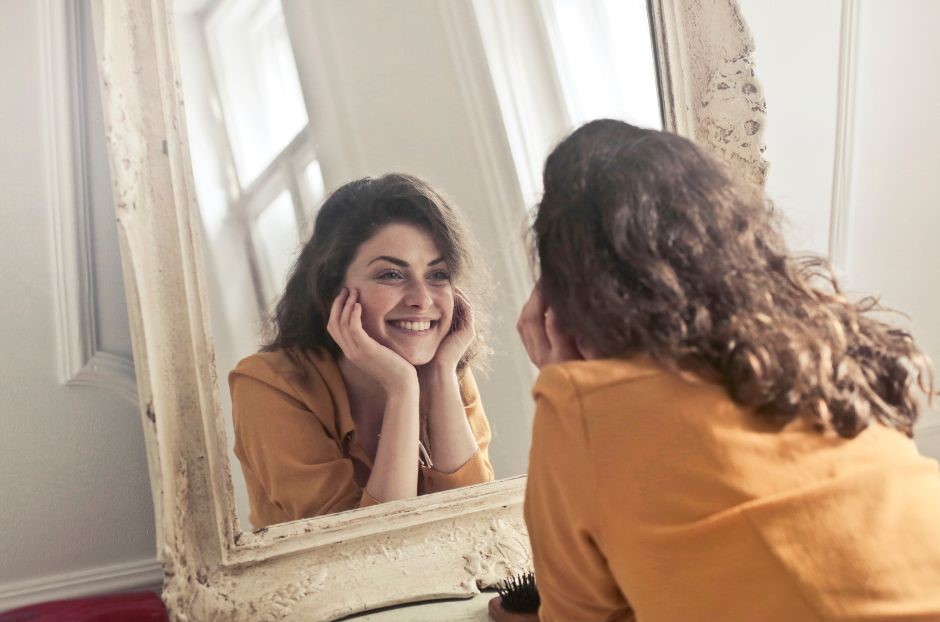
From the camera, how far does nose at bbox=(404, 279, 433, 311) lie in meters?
1.24

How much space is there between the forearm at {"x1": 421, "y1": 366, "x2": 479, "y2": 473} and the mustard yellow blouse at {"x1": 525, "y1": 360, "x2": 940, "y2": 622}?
0.44 m

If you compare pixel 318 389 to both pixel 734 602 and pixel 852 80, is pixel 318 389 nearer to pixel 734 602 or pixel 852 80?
pixel 734 602

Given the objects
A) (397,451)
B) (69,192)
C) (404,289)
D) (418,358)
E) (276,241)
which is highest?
(69,192)

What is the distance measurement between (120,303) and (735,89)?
1056 millimetres

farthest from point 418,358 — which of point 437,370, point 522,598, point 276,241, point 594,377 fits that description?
point 594,377

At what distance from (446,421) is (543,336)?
306mm

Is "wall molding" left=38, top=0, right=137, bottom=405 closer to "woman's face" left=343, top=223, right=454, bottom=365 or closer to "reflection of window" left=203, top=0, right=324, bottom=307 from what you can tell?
"reflection of window" left=203, top=0, right=324, bottom=307

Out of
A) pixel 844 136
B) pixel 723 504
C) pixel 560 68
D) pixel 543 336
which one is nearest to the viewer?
pixel 723 504

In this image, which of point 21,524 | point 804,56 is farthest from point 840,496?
point 804,56

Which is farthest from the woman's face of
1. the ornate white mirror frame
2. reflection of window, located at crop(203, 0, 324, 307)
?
the ornate white mirror frame

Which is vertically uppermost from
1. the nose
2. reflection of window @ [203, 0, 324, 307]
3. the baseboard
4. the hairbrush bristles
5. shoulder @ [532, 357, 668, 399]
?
reflection of window @ [203, 0, 324, 307]

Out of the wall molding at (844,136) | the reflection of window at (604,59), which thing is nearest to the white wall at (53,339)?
the reflection of window at (604,59)

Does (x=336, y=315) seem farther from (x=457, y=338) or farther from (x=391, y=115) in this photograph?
(x=391, y=115)

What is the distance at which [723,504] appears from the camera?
2.44 feet
